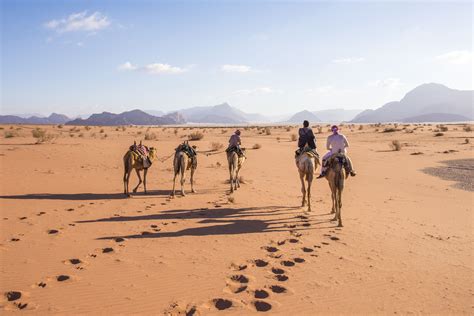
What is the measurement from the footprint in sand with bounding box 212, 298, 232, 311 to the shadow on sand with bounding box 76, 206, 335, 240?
129 inches

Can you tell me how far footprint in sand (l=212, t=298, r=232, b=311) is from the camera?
17.3ft

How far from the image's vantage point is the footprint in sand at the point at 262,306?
5.22m

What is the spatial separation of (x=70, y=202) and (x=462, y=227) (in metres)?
11.9

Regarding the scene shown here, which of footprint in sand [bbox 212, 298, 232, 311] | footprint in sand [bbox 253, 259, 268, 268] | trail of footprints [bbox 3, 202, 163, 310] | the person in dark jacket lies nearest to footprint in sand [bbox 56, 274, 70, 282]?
trail of footprints [bbox 3, 202, 163, 310]

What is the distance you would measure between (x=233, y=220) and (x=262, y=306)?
4713 mm

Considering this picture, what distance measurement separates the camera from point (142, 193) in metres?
13.4

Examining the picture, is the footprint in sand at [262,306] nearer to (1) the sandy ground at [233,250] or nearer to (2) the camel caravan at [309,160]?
(1) the sandy ground at [233,250]

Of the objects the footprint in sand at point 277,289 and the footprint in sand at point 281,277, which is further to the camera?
the footprint in sand at point 281,277

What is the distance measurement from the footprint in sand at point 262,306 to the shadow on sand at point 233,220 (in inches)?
137

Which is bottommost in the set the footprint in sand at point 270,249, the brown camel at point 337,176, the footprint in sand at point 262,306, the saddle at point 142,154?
the footprint in sand at point 262,306

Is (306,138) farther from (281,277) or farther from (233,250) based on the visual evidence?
(281,277)

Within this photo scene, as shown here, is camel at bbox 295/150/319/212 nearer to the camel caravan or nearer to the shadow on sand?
the camel caravan

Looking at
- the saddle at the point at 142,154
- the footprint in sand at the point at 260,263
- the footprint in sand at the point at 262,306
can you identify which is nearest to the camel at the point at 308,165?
the footprint in sand at the point at 260,263

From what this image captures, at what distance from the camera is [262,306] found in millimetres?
5297
